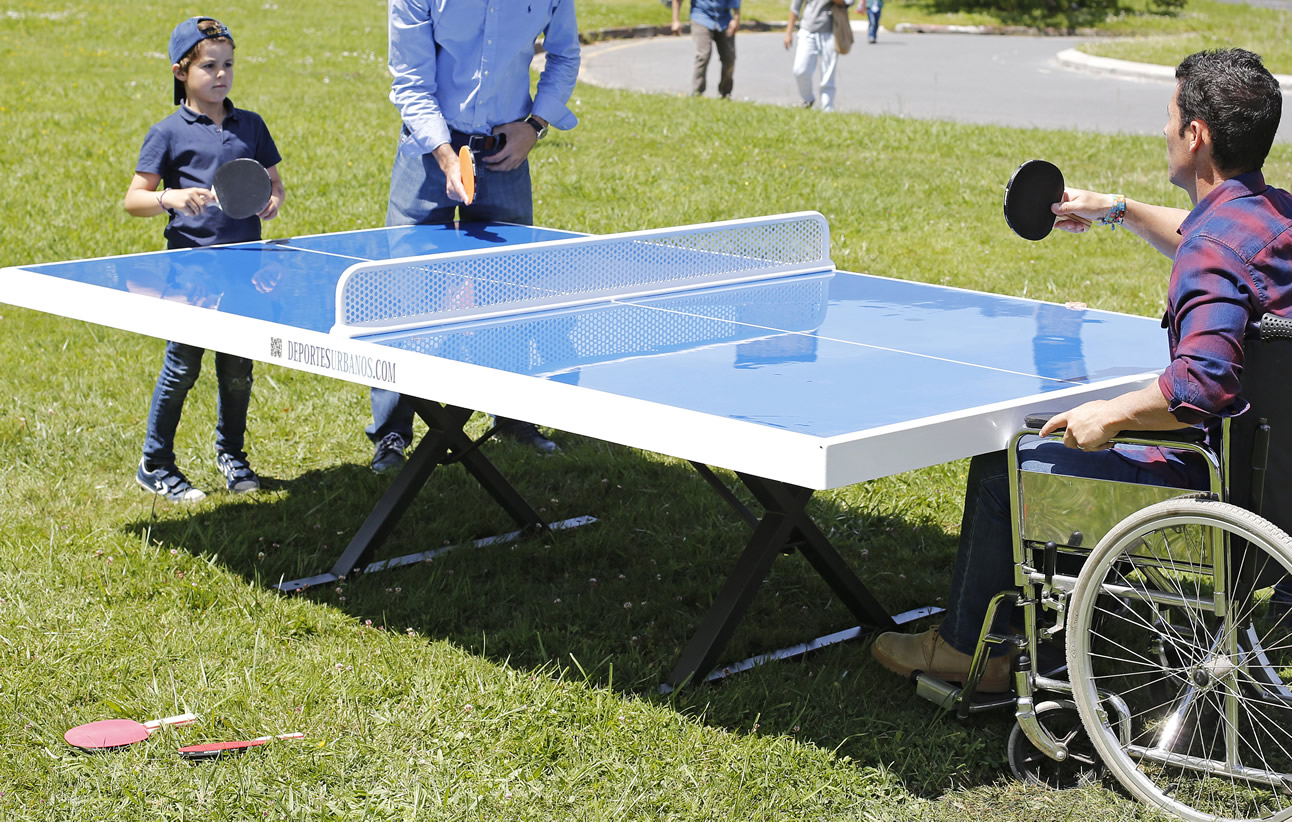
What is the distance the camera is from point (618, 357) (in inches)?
146

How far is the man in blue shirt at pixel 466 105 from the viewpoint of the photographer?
18.5 feet

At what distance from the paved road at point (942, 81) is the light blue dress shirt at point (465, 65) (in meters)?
10.6

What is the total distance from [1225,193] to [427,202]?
354cm

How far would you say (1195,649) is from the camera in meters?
3.24

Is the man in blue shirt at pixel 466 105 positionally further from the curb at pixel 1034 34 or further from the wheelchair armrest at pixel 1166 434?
the curb at pixel 1034 34

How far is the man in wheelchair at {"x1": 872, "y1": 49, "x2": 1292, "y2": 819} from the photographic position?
296 centimetres

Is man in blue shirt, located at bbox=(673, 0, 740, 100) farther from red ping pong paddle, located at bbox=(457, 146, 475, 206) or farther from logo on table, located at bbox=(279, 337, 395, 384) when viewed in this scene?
logo on table, located at bbox=(279, 337, 395, 384)

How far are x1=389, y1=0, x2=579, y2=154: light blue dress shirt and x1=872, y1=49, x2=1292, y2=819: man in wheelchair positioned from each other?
9.45 ft

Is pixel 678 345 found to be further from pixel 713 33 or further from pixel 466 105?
pixel 713 33

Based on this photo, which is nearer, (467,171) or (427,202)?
(467,171)

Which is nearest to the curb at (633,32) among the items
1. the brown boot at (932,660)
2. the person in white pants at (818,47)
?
the person in white pants at (818,47)

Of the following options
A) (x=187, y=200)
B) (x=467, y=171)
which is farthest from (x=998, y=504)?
(x=187, y=200)

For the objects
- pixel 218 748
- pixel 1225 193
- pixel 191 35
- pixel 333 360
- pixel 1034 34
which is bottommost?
pixel 218 748

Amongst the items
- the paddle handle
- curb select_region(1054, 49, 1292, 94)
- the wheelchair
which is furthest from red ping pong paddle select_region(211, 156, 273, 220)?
curb select_region(1054, 49, 1292, 94)
